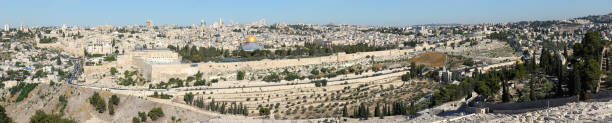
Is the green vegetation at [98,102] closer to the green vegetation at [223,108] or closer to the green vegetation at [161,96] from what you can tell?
the green vegetation at [161,96]

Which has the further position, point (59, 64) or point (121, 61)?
point (59, 64)

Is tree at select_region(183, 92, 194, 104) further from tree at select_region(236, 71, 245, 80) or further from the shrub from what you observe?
tree at select_region(236, 71, 245, 80)

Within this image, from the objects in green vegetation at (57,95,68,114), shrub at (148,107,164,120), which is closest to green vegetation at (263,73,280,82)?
shrub at (148,107,164,120)

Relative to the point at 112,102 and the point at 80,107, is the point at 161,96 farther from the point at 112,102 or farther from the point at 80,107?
the point at 80,107

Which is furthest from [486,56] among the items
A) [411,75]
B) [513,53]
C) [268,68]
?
[268,68]

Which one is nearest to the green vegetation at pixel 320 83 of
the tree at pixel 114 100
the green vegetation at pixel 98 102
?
the tree at pixel 114 100

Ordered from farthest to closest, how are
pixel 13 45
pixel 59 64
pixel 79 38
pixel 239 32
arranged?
pixel 239 32
pixel 79 38
pixel 13 45
pixel 59 64

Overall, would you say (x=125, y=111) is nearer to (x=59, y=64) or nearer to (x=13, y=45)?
(x=59, y=64)
